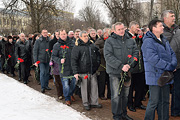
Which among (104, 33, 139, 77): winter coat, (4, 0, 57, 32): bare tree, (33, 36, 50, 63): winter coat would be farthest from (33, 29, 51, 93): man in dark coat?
(4, 0, 57, 32): bare tree

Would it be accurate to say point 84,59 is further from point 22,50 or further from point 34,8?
point 34,8

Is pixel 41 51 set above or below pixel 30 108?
above

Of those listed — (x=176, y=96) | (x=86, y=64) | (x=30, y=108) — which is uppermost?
(x=86, y=64)

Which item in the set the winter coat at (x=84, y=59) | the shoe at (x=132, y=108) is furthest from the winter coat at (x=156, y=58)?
the winter coat at (x=84, y=59)

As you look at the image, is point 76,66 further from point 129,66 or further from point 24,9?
point 24,9

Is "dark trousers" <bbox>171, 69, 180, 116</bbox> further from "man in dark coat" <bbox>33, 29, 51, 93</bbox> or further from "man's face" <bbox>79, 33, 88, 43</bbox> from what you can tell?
"man in dark coat" <bbox>33, 29, 51, 93</bbox>

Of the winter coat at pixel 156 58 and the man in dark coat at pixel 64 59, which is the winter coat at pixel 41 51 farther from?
the winter coat at pixel 156 58

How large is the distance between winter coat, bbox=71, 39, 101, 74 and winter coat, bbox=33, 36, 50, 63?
8.32 feet

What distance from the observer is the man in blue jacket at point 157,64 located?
138 inches

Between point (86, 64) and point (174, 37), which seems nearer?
point (174, 37)

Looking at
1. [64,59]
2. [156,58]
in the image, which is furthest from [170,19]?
[64,59]

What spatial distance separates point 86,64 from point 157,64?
2.12 m

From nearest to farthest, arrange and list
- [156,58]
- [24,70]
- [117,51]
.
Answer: [156,58], [117,51], [24,70]

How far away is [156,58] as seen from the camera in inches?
137
